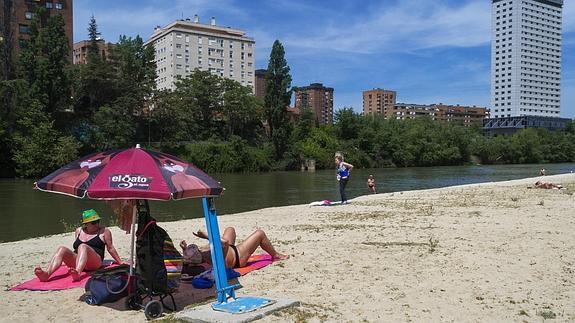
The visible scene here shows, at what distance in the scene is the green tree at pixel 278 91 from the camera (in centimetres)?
7969

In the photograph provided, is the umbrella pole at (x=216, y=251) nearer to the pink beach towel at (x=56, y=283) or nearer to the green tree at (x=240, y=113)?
the pink beach towel at (x=56, y=283)

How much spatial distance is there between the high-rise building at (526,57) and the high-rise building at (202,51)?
321ft

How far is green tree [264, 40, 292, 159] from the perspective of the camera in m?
79.7

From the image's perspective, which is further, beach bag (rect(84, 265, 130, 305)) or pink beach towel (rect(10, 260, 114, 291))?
pink beach towel (rect(10, 260, 114, 291))

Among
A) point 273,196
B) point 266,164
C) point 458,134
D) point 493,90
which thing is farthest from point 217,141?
point 493,90

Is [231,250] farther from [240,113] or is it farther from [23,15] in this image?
[23,15]

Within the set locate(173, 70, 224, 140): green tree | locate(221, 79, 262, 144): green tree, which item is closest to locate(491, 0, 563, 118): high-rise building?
locate(221, 79, 262, 144): green tree

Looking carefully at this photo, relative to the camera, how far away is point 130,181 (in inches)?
214

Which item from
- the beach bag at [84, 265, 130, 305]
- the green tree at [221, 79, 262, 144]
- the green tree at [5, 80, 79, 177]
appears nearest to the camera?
the beach bag at [84, 265, 130, 305]

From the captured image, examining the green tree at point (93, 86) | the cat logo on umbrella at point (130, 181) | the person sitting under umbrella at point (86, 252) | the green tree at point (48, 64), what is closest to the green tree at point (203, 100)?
the green tree at point (93, 86)

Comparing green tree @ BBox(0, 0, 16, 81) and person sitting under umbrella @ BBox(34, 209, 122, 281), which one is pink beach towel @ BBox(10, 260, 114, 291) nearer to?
person sitting under umbrella @ BBox(34, 209, 122, 281)

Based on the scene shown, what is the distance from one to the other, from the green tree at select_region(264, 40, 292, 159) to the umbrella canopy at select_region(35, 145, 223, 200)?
73750 millimetres

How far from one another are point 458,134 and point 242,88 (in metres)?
44.7

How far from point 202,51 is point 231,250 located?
12151cm
